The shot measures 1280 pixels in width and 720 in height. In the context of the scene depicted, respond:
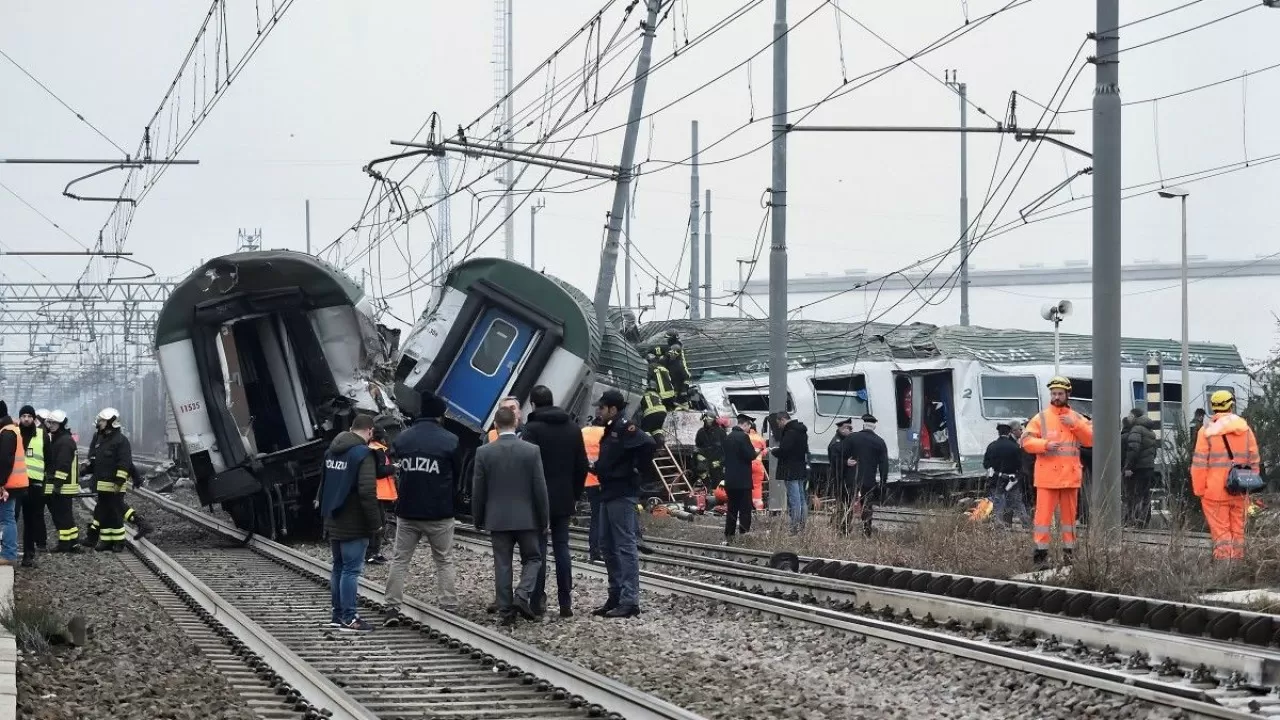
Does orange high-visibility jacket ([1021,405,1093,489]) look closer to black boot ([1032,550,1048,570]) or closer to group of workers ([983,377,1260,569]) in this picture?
group of workers ([983,377,1260,569])

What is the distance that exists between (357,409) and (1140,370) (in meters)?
18.5

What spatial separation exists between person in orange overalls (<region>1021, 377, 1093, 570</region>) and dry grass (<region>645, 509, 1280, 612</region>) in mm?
496

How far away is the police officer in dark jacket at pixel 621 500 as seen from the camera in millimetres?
12648

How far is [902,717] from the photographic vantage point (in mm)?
8234

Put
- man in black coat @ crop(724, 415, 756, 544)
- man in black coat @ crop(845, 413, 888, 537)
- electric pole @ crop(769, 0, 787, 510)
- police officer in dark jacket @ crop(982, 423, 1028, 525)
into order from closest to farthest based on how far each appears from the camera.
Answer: man in black coat @ crop(845, 413, 888, 537) → man in black coat @ crop(724, 415, 756, 544) → police officer in dark jacket @ crop(982, 423, 1028, 525) → electric pole @ crop(769, 0, 787, 510)

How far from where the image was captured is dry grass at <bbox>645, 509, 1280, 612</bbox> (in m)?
13.1

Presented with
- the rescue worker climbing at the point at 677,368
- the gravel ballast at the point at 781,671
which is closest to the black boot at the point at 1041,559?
the gravel ballast at the point at 781,671

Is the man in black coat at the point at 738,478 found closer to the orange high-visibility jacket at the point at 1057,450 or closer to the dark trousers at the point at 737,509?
the dark trousers at the point at 737,509

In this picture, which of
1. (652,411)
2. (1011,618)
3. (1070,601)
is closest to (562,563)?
(1011,618)

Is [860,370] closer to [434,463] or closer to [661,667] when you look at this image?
[434,463]

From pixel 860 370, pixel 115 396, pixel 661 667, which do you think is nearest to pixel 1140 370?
pixel 860 370

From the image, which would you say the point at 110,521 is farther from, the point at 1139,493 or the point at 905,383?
the point at 905,383

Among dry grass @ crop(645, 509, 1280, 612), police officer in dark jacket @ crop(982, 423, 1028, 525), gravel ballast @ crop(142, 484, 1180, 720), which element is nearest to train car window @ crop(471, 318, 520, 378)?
dry grass @ crop(645, 509, 1280, 612)

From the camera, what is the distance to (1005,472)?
21.4 meters
